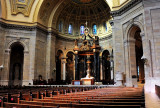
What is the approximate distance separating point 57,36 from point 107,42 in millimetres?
10914

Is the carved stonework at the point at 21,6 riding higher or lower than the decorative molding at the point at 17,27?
higher

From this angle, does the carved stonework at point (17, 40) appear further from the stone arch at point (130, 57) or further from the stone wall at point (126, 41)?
the stone arch at point (130, 57)

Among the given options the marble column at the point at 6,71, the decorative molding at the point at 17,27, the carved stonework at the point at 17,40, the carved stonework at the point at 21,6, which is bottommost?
the marble column at the point at 6,71

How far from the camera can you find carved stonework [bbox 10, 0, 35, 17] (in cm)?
2848

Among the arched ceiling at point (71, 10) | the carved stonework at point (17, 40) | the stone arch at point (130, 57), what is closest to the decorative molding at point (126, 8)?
the stone arch at point (130, 57)

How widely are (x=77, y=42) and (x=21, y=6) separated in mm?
12403

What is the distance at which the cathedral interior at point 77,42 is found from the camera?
17875 mm

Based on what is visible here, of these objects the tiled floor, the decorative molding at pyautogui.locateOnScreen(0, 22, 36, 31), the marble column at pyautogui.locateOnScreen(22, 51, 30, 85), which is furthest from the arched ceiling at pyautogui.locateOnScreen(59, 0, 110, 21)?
the tiled floor

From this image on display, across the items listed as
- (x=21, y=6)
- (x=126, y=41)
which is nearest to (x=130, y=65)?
(x=126, y=41)

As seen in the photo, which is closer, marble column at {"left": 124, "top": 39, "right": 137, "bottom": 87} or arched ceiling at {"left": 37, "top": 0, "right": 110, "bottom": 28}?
marble column at {"left": 124, "top": 39, "right": 137, "bottom": 87}

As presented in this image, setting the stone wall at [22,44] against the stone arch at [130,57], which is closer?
the stone arch at [130,57]

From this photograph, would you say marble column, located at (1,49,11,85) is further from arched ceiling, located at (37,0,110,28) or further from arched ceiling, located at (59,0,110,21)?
arched ceiling, located at (59,0,110,21)

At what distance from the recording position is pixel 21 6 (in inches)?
1148

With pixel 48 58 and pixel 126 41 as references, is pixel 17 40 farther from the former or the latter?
pixel 126 41
